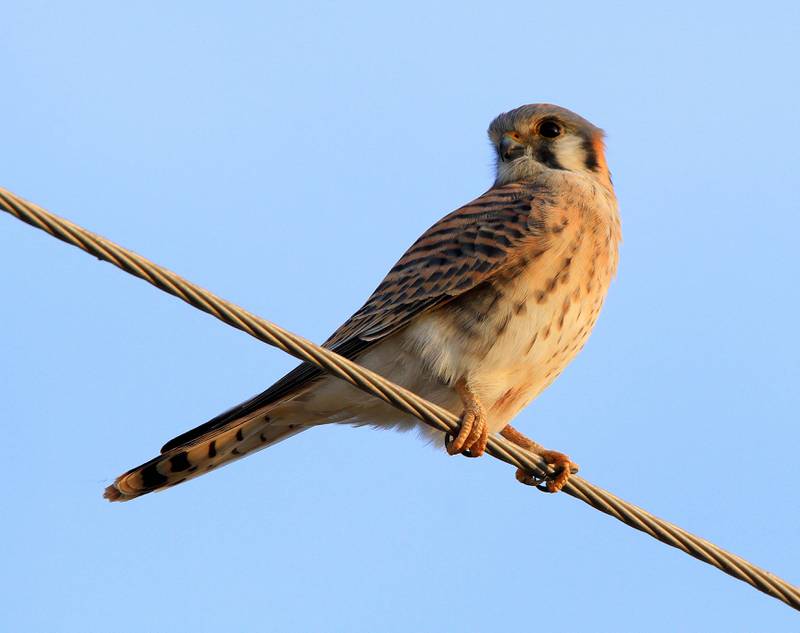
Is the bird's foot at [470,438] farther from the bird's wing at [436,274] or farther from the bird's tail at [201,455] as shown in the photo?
the bird's tail at [201,455]

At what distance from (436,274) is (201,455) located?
1.13 meters

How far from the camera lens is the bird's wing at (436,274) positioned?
15.9ft

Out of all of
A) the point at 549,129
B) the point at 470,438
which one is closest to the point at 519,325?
the point at 470,438

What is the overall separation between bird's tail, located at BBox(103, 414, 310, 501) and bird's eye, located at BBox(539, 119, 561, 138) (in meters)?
1.85

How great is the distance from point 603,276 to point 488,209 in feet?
1.84

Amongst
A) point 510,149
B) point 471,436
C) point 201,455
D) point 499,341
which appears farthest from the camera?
point 510,149

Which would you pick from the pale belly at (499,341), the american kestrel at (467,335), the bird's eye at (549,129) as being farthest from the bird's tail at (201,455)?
the bird's eye at (549,129)

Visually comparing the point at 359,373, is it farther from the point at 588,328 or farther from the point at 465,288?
the point at 588,328

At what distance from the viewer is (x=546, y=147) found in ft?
19.6

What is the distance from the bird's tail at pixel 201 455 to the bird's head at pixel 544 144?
161cm

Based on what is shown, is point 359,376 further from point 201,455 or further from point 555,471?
point 201,455

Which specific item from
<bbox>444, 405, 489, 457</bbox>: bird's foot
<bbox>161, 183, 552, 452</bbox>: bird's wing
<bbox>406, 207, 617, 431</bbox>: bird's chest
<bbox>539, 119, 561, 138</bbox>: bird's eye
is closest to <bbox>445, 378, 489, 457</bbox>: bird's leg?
<bbox>444, 405, 489, 457</bbox>: bird's foot

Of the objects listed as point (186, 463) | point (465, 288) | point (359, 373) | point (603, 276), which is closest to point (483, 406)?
point (465, 288)

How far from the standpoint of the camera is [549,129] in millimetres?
6051
